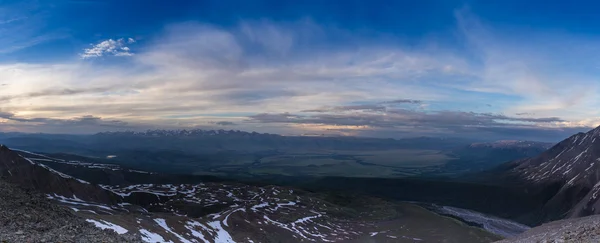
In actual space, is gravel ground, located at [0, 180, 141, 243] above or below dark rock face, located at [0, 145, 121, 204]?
above

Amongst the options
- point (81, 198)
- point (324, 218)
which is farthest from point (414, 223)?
point (81, 198)

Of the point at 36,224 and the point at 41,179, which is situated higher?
the point at 36,224

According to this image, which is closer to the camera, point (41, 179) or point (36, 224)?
point (36, 224)

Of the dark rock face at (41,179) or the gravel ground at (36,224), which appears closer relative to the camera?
the gravel ground at (36,224)

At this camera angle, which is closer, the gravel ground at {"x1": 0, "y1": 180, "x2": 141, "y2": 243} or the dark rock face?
the gravel ground at {"x1": 0, "y1": 180, "x2": 141, "y2": 243}

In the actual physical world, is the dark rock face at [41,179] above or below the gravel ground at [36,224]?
below
